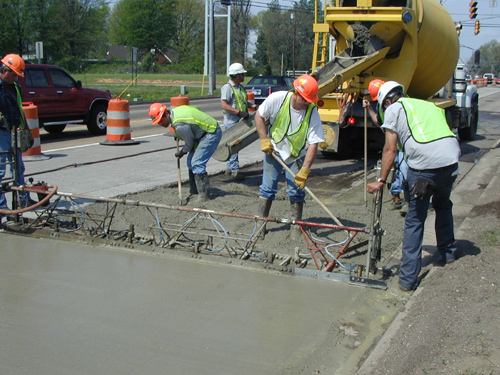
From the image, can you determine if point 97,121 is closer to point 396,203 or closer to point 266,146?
point 396,203

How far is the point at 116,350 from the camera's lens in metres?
3.54

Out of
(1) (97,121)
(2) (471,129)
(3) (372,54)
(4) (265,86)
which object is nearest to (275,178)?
(3) (372,54)

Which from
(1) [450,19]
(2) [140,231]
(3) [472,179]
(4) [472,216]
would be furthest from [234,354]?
Result: (1) [450,19]

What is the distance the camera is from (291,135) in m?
5.72

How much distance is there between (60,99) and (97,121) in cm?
134

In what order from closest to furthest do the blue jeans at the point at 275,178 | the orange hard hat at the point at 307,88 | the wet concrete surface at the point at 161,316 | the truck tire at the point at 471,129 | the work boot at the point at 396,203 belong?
the wet concrete surface at the point at 161,316
the orange hard hat at the point at 307,88
the blue jeans at the point at 275,178
the work boot at the point at 396,203
the truck tire at the point at 471,129

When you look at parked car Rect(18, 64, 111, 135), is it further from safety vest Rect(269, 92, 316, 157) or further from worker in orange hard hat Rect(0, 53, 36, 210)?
safety vest Rect(269, 92, 316, 157)

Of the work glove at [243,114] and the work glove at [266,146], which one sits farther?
the work glove at [243,114]

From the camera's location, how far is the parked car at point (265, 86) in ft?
78.6

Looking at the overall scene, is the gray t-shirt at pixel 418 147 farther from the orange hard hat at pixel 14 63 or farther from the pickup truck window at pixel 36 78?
the pickup truck window at pixel 36 78

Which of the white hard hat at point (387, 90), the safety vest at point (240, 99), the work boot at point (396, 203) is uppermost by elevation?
the white hard hat at point (387, 90)

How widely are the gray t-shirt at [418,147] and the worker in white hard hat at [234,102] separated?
13.5ft

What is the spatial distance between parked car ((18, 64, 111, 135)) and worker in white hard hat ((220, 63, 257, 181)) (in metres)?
6.35

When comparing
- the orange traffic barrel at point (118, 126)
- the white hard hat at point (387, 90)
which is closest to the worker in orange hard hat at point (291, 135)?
the white hard hat at point (387, 90)
